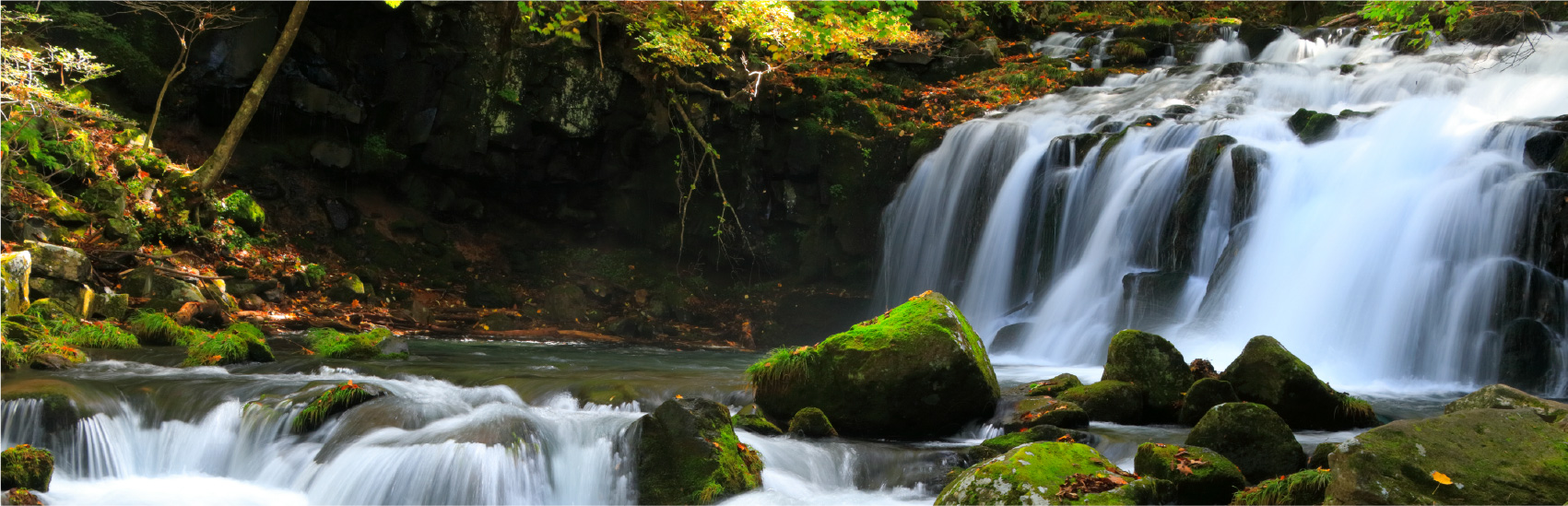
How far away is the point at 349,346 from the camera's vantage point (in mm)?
8742

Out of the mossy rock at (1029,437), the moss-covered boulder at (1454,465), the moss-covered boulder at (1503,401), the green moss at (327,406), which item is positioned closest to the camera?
the moss-covered boulder at (1454,465)

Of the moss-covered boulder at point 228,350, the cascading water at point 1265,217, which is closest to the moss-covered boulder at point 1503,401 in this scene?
the cascading water at point 1265,217

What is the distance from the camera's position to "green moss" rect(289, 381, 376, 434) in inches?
232

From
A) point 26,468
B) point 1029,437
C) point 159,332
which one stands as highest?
point 159,332

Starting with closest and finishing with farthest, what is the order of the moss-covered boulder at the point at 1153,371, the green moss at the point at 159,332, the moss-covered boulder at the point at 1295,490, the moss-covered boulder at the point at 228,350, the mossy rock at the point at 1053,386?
the moss-covered boulder at the point at 1295,490
the moss-covered boulder at the point at 1153,371
the mossy rock at the point at 1053,386
the moss-covered boulder at the point at 228,350
the green moss at the point at 159,332

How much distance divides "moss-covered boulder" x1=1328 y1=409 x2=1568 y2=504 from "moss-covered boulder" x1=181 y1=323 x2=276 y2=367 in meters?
8.41

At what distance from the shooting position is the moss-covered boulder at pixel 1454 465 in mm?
3768

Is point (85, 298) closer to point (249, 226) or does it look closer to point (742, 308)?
point (249, 226)

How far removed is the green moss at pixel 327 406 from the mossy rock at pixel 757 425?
8.90 ft

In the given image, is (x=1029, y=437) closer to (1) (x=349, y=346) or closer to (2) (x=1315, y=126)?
(1) (x=349, y=346)

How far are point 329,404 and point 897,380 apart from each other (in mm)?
3993

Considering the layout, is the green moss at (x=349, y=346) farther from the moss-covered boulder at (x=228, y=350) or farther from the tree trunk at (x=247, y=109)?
the tree trunk at (x=247, y=109)

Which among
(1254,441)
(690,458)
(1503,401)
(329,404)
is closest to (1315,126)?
(1503,401)

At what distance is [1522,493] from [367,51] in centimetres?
1544
